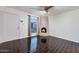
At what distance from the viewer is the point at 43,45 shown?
332 centimetres

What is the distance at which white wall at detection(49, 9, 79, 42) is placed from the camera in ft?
9.03

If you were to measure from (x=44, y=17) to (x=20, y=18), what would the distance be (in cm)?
63

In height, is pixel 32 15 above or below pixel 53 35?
above

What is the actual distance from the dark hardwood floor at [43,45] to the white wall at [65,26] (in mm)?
149

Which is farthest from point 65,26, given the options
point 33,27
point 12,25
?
point 12,25

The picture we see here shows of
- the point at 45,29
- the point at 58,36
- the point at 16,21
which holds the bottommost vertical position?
the point at 58,36

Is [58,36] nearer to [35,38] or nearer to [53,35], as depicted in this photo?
[53,35]

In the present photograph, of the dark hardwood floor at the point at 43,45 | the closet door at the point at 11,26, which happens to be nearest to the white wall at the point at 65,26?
the dark hardwood floor at the point at 43,45

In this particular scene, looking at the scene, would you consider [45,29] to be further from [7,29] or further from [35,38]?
[7,29]
